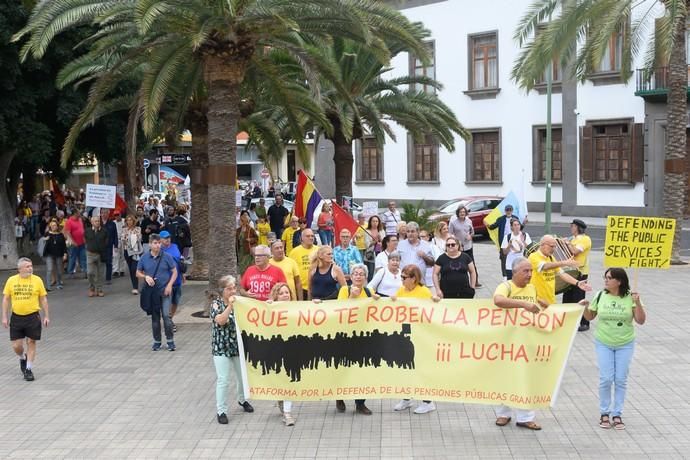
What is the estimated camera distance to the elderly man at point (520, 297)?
8.05m

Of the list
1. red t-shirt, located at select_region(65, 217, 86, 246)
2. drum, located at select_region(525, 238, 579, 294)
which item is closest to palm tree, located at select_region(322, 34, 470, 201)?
red t-shirt, located at select_region(65, 217, 86, 246)

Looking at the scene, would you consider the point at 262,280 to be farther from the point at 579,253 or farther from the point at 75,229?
the point at 75,229

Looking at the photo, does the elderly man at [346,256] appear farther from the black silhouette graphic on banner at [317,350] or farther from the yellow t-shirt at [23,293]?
the yellow t-shirt at [23,293]

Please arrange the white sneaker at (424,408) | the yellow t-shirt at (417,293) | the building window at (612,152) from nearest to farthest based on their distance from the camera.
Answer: the yellow t-shirt at (417,293), the white sneaker at (424,408), the building window at (612,152)

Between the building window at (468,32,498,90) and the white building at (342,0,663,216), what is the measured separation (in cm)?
4

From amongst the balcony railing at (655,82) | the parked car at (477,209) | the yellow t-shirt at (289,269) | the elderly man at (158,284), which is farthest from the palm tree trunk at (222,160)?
the balcony railing at (655,82)

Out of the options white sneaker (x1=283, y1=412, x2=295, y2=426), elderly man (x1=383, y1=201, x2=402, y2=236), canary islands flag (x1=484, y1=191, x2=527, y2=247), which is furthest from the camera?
elderly man (x1=383, y1=201, x2=402, y2=236)

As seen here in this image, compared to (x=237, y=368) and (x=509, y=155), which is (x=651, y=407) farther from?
(x=509, y=155)

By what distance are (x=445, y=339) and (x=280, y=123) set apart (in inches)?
629

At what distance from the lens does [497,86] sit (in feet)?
127

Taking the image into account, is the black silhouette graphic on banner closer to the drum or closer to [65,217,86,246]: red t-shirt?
the drum

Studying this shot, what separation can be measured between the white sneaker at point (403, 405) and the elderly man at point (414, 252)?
347 cm

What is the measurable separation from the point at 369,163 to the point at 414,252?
32.3 m

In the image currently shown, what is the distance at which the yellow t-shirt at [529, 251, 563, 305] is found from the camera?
1040 centimetres
